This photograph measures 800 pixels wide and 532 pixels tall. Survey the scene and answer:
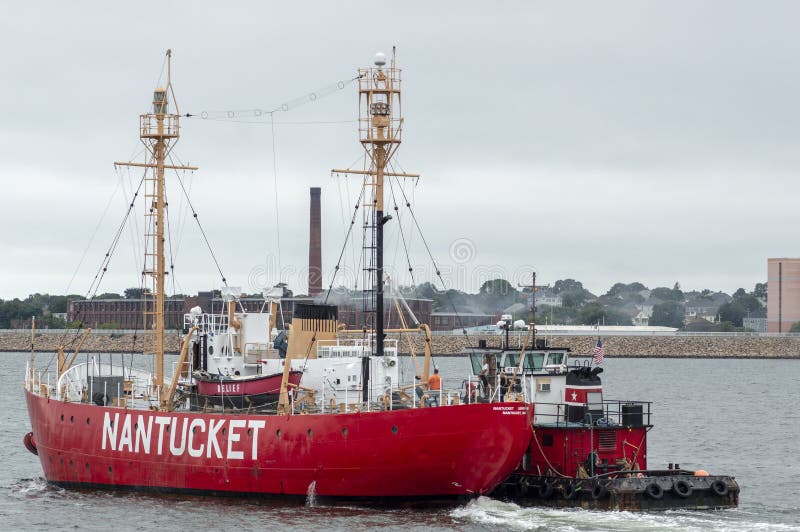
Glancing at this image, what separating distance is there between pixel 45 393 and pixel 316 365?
10.3 m

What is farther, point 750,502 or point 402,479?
point 750,502

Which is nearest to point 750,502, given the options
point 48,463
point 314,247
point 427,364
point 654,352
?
point 427,364

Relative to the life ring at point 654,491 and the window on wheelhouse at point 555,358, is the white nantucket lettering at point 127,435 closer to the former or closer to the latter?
the window on wheelhouse at point 555,358

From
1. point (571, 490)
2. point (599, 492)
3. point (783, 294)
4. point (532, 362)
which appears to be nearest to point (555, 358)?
point (532, 362)

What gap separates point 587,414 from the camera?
126 ft

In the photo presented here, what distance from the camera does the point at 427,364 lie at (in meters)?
39.2

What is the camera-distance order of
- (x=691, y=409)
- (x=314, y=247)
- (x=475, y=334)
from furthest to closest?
(x=475, y=334), (x=314, y=247), (x=691, y=409)

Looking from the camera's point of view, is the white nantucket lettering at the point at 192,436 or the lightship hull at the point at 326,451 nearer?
the lightship hull at the point at 326,451

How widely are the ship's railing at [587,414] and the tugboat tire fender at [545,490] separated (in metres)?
1.90

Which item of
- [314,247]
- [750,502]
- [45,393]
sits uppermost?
[314,247]

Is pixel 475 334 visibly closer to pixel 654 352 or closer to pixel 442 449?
pixel 654 352

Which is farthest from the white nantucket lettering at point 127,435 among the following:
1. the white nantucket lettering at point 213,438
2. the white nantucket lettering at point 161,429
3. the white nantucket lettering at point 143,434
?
the white nantucket lettering at point 213,438

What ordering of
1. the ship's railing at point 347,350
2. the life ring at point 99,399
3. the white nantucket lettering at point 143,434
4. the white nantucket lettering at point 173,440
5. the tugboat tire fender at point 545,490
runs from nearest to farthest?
the tugboat tire fender at point 545,490 → the white nantucket lettering at point 173,440 → the white nantucket lettering at point 143,434 → the ship's railing at point 347,350 → the life ring at point 99,399

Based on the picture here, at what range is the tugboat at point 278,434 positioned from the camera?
35.6 meters
